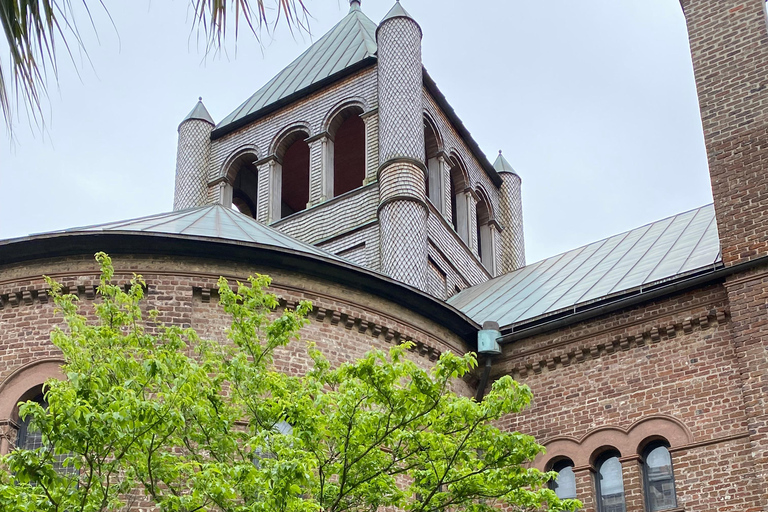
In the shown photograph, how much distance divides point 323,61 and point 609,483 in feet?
61.3

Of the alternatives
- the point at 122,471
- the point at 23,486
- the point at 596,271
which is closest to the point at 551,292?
the point at 596,271

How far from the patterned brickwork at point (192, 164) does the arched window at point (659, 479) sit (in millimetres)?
17213

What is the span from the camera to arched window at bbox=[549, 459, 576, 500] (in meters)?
14.4

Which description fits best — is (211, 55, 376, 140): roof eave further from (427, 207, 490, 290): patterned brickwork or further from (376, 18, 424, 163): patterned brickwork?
(427, 207, 490, 290): patterned brickwork

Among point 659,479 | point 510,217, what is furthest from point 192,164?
point 659,479

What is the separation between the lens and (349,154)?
97.9ft

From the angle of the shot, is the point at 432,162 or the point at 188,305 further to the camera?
the point at 432,162

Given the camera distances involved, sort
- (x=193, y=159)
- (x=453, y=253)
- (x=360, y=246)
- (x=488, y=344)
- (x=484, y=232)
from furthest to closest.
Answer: (x=484, y=232) < (x=193, y=159) < (x=453, y=253) < (x=360, y=246) < (x=488, y=344)

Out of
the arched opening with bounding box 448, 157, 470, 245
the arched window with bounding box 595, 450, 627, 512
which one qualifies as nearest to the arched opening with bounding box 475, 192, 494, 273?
the arched opening with bounding box 448, 157, 470, 245

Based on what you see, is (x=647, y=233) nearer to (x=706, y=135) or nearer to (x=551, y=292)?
(x=551, y=292)

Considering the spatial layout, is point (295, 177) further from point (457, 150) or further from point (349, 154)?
point (457, 150)

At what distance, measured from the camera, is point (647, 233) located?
19.8 m

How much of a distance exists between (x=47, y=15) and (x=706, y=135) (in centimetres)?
1405

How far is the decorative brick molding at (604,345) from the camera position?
1401 centimetres
